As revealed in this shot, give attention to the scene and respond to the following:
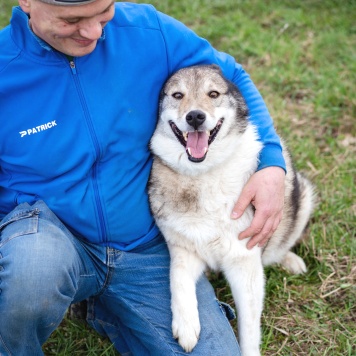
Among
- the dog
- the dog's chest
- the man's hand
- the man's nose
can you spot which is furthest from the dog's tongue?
the man's nose

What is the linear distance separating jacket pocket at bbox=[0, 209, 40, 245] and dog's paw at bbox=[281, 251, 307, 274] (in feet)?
4.75

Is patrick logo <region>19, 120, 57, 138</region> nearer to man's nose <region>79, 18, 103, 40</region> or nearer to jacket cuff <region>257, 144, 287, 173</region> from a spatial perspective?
man's nose <region>79, 18, 103, 40</region>

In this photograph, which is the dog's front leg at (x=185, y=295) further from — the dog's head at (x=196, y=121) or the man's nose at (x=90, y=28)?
the man's nose at (x=90, y=28)

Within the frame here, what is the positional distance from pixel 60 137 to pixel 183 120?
0.54m

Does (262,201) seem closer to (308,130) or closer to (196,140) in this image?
(196,140)

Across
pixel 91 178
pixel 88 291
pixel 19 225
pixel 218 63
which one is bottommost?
pixel 88 291

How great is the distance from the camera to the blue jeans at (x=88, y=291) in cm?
211

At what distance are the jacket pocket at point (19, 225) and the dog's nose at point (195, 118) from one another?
755mm

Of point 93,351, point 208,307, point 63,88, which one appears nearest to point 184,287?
point 208,307

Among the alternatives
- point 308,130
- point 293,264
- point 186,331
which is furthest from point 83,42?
point 308,130

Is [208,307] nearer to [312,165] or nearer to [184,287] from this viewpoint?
[184,287]

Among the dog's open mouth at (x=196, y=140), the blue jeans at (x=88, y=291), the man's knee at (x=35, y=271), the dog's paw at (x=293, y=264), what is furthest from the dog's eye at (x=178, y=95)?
the dog's paw at (x=293, y=264)

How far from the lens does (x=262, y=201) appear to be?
254cm

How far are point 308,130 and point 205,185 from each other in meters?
1.66
